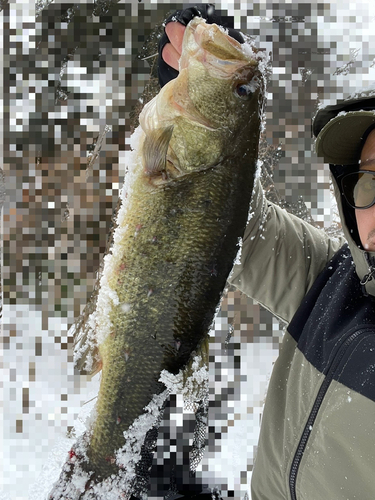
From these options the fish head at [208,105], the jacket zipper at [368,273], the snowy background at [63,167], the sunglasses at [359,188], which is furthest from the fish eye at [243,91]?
the snowy background at [63,167]

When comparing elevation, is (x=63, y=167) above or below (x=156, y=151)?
below

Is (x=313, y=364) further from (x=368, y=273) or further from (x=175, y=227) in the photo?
(x=175, y=227)

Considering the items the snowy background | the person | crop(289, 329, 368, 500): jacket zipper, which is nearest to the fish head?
the person

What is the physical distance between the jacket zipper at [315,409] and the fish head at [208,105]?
898mm

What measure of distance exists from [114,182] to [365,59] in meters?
5.75

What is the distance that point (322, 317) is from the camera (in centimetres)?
162

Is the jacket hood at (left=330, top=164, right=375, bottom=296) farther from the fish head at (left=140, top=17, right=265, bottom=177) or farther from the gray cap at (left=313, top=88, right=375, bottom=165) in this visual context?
the fish head at (left=140, top=17, right=265, bottom=177)

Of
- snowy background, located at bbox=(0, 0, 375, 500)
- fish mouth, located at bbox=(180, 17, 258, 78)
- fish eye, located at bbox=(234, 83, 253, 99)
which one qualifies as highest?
fish mouth, located at bbox=(180, 17, 258, 78)

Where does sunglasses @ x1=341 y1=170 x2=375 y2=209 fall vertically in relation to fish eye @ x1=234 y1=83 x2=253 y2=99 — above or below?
below

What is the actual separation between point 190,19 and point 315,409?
1740 mm

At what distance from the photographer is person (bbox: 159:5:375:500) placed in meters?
1.33

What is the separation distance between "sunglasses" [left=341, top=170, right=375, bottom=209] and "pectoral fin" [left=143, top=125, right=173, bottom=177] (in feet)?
3.00

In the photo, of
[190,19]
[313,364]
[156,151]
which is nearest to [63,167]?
[190,19]

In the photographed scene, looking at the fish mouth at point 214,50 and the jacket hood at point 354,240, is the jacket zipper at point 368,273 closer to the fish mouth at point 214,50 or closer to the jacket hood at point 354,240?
the jacket hood at point 354,240
